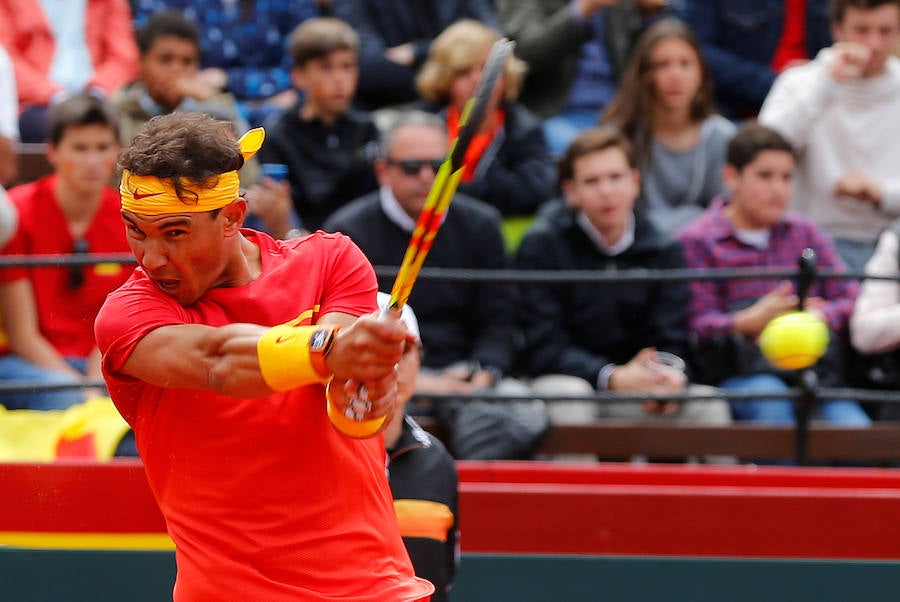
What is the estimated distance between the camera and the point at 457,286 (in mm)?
5504

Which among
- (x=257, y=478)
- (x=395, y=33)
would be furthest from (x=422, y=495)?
(x=395, y=33)

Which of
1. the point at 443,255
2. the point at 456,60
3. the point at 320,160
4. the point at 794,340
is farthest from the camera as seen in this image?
the point at 320,160

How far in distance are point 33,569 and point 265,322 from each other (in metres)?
1.96

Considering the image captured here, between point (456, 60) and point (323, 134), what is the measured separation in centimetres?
70

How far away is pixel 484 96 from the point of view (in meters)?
2.45

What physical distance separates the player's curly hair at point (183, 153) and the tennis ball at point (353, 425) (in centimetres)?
52

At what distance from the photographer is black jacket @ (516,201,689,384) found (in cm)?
544

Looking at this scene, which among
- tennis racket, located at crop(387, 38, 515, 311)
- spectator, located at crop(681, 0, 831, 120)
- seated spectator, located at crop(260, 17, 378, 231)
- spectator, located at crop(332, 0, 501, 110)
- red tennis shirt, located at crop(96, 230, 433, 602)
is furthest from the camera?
spectator, located at crop(681, 0, 831, 120)

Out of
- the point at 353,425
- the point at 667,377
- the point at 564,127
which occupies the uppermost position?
the point at 353,425

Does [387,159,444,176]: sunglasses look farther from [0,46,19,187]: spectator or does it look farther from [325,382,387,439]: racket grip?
[325,382,387,439]: racket grip

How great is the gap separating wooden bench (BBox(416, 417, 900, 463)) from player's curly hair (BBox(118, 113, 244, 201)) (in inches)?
97.9

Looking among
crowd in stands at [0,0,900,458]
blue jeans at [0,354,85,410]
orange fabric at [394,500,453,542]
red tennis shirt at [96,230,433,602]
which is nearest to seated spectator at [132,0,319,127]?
crowd in stands at [0,0,900,458]

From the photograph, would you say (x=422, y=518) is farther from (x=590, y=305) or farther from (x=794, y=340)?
(x=590, y=305)

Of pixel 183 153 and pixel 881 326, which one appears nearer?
pixel 183 153
